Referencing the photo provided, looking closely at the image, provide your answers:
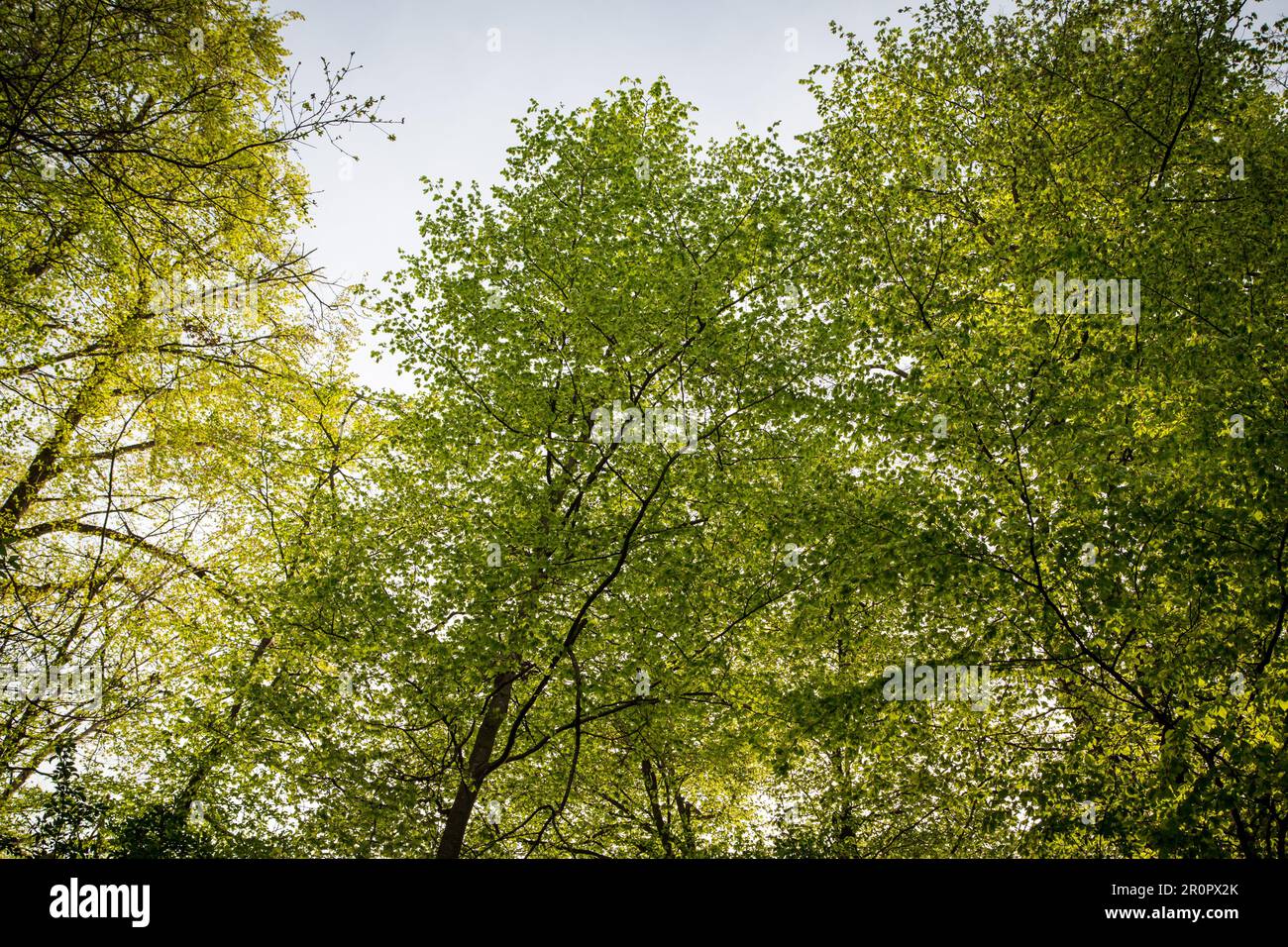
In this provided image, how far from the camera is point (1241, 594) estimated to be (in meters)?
7.79

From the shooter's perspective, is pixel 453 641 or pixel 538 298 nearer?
pixel 453 641

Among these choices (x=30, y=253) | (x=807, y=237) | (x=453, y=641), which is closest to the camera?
(x=30, y=253)

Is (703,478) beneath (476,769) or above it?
above

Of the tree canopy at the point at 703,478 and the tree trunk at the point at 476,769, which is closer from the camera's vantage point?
the tree canopy at the point at 703,478

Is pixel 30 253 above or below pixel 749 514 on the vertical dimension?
above

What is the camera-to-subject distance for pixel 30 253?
33.8 feet

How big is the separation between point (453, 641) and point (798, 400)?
6.76 m

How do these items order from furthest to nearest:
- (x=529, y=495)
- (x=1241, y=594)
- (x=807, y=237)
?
(x=807, y=237), (x=529, y=495), (x=1241, y=594)

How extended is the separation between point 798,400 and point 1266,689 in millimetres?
6845

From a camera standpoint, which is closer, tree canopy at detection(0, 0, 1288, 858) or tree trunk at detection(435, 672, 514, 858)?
tree canopy at detection(0, 0, 1288, 858)
